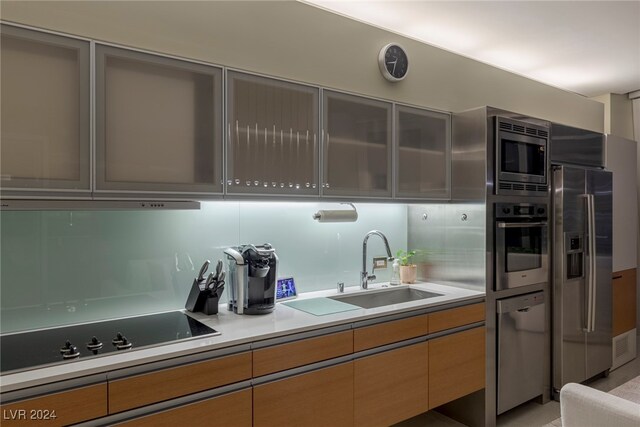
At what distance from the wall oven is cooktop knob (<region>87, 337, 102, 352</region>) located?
8.14 ft

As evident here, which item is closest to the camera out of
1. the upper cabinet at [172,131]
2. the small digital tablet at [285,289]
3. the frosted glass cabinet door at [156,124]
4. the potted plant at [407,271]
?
the upper cabinet at [172,131]

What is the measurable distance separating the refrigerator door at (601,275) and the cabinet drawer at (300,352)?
255 cm

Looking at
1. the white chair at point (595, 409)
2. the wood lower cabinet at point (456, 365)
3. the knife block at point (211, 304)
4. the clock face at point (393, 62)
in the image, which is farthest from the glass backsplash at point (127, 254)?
the white chair at point (595, 409)

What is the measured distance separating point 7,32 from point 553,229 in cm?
365

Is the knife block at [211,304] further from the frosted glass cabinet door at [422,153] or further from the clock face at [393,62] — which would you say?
the clock face at [393,62]

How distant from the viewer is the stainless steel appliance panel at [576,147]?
11.3ft

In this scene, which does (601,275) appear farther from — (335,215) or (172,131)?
(172,131)

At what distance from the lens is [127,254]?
2180 mm

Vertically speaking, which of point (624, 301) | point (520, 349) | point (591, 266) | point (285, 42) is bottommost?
point (520, 349)

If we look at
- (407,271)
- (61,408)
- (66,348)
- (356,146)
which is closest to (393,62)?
(356,146)

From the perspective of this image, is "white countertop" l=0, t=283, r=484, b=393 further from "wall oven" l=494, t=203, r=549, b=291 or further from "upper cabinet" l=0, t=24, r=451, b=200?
"upper cabinet" l=0, t=24, r=451, b=200

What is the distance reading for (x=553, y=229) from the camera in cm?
340

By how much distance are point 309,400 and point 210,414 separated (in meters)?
0.51

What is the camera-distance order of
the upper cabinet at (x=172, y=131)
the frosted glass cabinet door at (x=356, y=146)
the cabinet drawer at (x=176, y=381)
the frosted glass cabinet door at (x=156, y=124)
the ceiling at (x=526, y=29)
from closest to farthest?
the cabinet drawer at (x=176, y=381) → the upper cabinet at (x=172, y=131) → the frosted glass cabinet door at (x=156, y=124) → the frosted glass cabinet door at (x=356, y=146) → the ceiling at (x=526, y=29)
